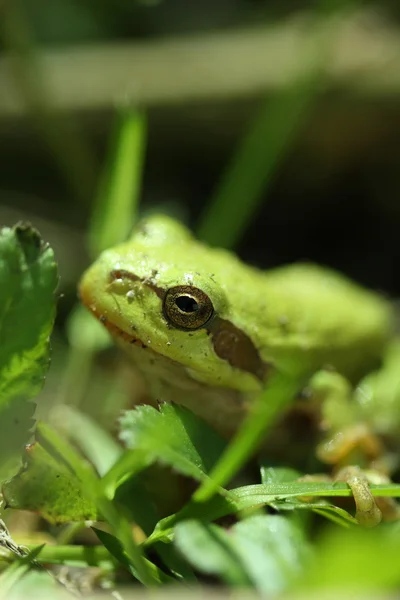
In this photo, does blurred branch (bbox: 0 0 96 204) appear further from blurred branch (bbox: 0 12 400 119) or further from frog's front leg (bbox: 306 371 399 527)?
frog's front leg (bbox: 306 371 399 527)

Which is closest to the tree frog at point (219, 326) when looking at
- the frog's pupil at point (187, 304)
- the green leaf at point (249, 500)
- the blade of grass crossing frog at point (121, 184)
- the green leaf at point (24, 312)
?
the frog's pupil at point (187, 304)

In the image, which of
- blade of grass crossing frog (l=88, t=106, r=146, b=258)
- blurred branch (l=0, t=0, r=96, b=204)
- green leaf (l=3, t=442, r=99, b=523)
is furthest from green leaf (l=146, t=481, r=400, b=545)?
blurred branch (l=0, t=0, r=96, b=204)

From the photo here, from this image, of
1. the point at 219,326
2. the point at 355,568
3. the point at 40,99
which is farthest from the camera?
the point at 40,99

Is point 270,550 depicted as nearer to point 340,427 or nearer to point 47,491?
point 47,491

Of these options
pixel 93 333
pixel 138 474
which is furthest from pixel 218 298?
pixel 93 333

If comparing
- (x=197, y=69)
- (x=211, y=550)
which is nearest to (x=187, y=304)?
(x=211, y=550)

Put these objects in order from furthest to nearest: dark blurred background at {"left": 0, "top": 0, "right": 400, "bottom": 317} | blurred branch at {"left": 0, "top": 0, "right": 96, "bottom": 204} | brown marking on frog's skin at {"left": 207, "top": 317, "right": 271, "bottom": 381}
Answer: dark blurred background at {"left": 0, "top": 0, "right": 400, "bottom": 317} < blurred branch at {"left": 0, "top": 0, "right": 96, "bottom": 204} < brown marking on frog's skin at {"left": 207, "top": 317, "right": 271, "bottom": 381}

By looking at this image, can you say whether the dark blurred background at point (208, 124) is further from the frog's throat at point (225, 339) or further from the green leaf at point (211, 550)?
the green leaf at point (211, 550)
